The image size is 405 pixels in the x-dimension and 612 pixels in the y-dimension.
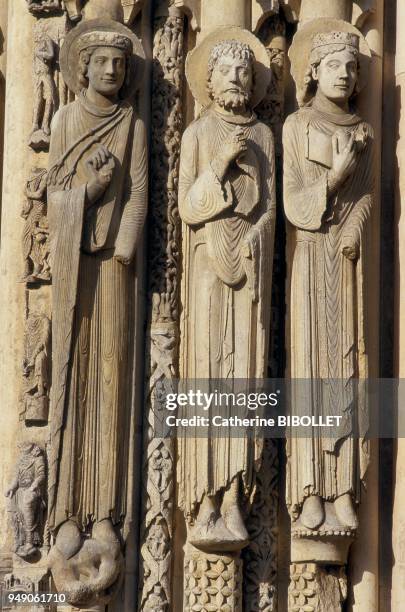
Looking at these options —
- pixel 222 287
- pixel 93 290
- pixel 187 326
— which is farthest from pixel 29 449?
pixel 222 287

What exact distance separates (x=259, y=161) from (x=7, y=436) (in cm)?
194

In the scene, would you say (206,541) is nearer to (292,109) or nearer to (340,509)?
(340,509)

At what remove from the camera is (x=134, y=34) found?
13.4 metres

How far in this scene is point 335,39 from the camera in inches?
522

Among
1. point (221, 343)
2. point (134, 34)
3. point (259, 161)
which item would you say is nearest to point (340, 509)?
point (221, 343)

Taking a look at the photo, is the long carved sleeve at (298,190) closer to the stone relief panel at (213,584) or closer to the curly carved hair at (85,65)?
the curly carved hair at (85,65)

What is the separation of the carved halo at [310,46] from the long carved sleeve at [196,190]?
0.66 meters

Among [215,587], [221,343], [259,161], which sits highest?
[259,161]

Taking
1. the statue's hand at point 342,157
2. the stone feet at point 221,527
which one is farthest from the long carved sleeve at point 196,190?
the stone feet at point 221,527

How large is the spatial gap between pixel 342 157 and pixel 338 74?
0.46m

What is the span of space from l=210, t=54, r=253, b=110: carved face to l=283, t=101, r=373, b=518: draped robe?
0.30 meters

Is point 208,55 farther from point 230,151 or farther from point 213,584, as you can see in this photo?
point 213,584

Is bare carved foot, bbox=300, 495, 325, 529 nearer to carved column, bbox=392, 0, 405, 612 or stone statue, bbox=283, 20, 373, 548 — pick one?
stone statue, bbox=283, 20, 373, 548

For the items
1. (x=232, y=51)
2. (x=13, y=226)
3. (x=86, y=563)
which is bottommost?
(x=86, y=563)
